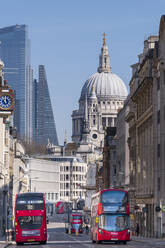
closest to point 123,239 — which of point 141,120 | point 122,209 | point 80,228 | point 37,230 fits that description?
point 122,209

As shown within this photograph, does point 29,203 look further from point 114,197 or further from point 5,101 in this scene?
point 5,101

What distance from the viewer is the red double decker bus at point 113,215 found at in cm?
7606

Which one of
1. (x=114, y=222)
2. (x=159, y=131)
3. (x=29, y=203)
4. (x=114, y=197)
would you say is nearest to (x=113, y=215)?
(x=114, y=222)

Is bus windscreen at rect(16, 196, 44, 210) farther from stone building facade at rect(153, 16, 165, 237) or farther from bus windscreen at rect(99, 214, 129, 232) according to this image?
stone building facade at rect(153, 16, 165, 237)

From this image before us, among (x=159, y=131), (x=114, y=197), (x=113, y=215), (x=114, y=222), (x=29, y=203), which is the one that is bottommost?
(x=114, y=222)

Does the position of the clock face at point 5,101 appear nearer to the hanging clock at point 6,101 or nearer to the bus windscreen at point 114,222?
the hanging clock at point 6,101

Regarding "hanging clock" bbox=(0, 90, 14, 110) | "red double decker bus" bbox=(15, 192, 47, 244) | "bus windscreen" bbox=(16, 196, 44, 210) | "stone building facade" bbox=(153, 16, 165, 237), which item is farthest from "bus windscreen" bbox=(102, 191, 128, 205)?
"stone building facade" bbox=(153, 16, 165, 237)

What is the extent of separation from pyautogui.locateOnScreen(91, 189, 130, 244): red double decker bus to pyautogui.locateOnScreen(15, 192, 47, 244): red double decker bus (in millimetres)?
6515

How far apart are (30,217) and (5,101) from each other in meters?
23.3

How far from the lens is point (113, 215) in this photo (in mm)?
76938

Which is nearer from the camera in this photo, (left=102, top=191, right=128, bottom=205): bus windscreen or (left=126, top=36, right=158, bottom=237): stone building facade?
(left=102, top=191, right=128, bottom=205): bus windscreen

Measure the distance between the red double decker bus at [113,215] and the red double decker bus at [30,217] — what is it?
6.51 meters

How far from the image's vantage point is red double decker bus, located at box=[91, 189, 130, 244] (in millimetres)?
76062

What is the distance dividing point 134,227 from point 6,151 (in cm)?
2033
